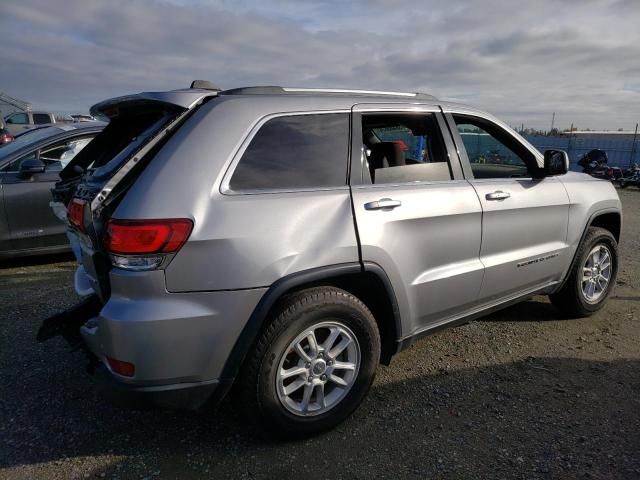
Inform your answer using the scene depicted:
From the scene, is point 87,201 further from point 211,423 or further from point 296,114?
point 211,423

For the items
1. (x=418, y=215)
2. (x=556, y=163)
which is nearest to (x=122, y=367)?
(x=418, y=215)

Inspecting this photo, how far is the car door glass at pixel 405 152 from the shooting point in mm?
2945

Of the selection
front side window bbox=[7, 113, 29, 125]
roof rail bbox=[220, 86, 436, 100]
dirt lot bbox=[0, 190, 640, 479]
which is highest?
front side window bbox=[7, 113, 29, 125]

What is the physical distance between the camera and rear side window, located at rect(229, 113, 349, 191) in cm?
241

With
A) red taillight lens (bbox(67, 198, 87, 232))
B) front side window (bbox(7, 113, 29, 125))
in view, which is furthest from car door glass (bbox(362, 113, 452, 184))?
front side window (bbox(7, 113, 29, 125))

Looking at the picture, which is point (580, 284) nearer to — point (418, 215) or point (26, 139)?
point (418, 215)

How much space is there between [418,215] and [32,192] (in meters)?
4.50

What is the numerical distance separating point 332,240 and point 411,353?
63.4 inches

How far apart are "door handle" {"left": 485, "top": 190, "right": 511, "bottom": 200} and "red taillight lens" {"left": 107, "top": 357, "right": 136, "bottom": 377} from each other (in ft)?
7.87

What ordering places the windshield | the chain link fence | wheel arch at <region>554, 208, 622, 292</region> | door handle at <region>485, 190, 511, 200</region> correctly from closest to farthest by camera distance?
1. door handle at <region>485, 190, 511, 200</region>
2. wheel arch at <region>554, 208, 622, 292</region>
3. the windshield
4. the chain link fence

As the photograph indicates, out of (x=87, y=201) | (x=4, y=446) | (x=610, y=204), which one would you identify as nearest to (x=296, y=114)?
(x=87, y=201)

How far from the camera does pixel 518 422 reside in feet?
9.30

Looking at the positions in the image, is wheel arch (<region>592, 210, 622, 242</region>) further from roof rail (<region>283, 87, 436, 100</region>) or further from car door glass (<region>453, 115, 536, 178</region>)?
roof rail (<region>283, 87, 436, 100</region>)

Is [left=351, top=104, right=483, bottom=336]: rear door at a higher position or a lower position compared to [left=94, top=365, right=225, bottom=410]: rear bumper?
higher
